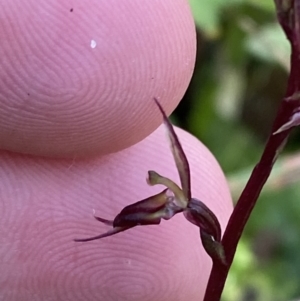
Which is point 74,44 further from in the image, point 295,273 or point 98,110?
point 295,273

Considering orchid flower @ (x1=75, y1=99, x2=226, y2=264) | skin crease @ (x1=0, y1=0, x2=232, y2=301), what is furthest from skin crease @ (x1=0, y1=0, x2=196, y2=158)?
orchid flower @ (x1=75, y1=99, x2=226, y2=264)

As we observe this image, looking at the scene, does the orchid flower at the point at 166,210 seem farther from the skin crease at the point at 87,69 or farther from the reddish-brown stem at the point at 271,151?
the skin crease at the point at 87,69

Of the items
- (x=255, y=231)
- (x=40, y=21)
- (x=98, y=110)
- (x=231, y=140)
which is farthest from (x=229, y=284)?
(x=40, y=21)

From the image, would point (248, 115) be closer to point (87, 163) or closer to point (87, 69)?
point (87, 163)

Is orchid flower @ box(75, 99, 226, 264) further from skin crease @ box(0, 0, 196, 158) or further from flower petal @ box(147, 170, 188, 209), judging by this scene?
skin crease @ box(0, 0, 196, 158)

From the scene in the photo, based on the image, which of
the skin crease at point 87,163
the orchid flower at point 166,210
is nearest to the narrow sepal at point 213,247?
the orchid flower at point 166,210

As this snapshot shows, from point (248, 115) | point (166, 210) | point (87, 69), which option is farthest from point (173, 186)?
point (248, 115)

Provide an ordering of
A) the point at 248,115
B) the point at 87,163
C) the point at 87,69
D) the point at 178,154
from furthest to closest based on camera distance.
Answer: the point at 248,115 → the point at 87,163 → the point at 87,69 → the point at 178,154
